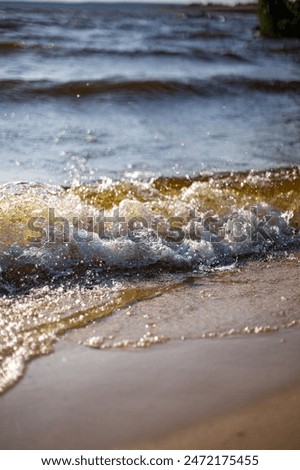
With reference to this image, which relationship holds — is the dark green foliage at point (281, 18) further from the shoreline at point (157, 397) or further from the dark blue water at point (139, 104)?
the shoreline at point (157, 397)

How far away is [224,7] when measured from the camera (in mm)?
22453

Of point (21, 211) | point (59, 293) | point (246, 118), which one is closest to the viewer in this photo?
point (59, 293)

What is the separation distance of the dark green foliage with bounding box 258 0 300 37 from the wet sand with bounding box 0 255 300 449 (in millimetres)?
11505

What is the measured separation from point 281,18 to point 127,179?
1037cm

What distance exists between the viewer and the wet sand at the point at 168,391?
167 centimetres

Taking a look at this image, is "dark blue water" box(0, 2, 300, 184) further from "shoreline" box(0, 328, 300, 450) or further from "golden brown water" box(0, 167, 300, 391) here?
"shoreline" box(0, 328, 300, 450)

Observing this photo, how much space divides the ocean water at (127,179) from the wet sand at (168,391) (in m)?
0.11

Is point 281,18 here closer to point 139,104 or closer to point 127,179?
point 139,104

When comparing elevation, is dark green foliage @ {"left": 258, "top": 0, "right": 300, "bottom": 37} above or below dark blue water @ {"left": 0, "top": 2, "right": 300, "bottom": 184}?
above

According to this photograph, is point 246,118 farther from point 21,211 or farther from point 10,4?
point 10,4

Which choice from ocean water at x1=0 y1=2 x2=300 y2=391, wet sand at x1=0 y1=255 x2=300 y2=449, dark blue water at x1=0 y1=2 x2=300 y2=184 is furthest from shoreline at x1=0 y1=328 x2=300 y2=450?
dark blue water at x1=0 y1=2 x2=300 y2=184

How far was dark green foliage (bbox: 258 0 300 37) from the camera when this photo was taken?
12703 mm

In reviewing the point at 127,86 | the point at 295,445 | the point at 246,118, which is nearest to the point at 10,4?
the point at 127,86

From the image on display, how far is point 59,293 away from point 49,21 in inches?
455
